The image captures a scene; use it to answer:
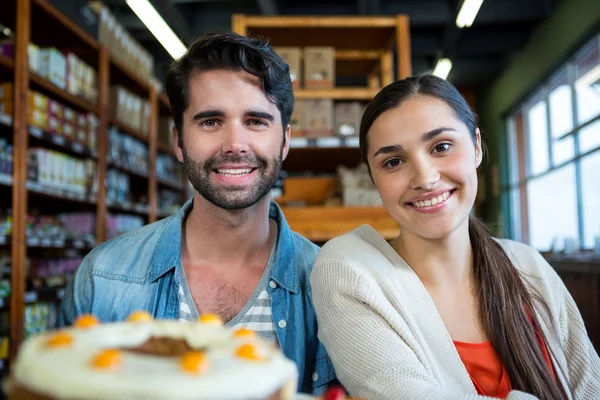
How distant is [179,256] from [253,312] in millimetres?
334

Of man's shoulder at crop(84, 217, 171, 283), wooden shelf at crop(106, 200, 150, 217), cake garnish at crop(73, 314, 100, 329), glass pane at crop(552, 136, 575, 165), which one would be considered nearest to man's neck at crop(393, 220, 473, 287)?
man's shoulder at crop(84, 217, 171, 283)

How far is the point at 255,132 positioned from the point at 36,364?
4.51 ft

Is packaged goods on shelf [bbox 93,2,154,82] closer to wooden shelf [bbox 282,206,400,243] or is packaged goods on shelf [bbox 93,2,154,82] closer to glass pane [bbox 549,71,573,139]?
wooden shelf [bbox 282,206,400,243]

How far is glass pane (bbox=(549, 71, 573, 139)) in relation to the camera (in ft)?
24.1

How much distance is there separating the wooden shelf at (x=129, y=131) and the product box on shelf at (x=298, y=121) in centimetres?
259

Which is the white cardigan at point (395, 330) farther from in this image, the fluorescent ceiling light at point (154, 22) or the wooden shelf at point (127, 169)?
the wooden shelf at point (127, 169)

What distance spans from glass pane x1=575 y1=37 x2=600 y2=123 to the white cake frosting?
646 centimetres

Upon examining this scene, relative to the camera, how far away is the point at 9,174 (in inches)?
141

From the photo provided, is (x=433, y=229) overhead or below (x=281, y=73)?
below

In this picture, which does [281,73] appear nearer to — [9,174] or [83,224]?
[9,174]

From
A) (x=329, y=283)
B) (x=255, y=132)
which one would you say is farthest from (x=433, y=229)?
(x=255, y=132)

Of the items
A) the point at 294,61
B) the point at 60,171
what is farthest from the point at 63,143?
the point at 294,61

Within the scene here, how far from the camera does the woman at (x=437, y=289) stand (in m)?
1.35

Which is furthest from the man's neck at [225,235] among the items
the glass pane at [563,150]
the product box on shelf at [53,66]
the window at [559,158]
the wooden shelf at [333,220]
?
the glass pane at [563,150]
